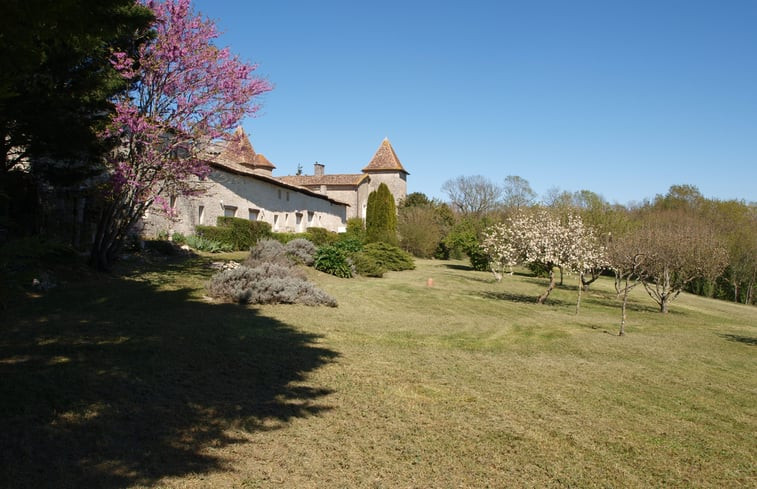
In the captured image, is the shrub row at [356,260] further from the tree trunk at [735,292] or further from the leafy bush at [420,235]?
the tree trunk at [735,292]

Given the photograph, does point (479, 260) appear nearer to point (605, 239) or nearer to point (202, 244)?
point (605, 239)

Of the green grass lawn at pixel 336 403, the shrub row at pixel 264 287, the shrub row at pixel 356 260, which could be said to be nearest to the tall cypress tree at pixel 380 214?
the shrub row at pixel 356 260

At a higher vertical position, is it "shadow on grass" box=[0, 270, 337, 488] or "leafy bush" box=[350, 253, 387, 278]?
"leafy bush" box=[350, 253, 387, 278]

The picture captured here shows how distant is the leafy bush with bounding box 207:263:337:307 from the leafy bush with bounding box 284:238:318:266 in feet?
21.4

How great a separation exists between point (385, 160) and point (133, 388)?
53.7m

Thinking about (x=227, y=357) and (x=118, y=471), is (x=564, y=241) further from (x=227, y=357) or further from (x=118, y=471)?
(x=118, y=471)

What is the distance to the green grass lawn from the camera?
4.00m

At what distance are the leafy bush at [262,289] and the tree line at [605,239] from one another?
311 inches

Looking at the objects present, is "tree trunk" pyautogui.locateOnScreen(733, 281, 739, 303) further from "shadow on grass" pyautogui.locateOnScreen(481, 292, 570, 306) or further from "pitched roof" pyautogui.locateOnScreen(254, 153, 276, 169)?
"pitched roof" pyautogui.locateOnScreen(254, 153, 276, 169)

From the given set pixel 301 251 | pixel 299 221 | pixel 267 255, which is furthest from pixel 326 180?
pixel 267 255

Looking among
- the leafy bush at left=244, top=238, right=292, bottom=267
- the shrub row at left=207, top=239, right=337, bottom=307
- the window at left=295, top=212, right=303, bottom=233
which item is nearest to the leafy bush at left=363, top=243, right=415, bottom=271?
the window at left=295, top=212, right=303, bottom=233

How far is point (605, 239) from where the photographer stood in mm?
24203

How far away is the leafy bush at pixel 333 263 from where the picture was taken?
19656 millimetres

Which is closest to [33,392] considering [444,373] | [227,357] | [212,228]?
[227,357]
